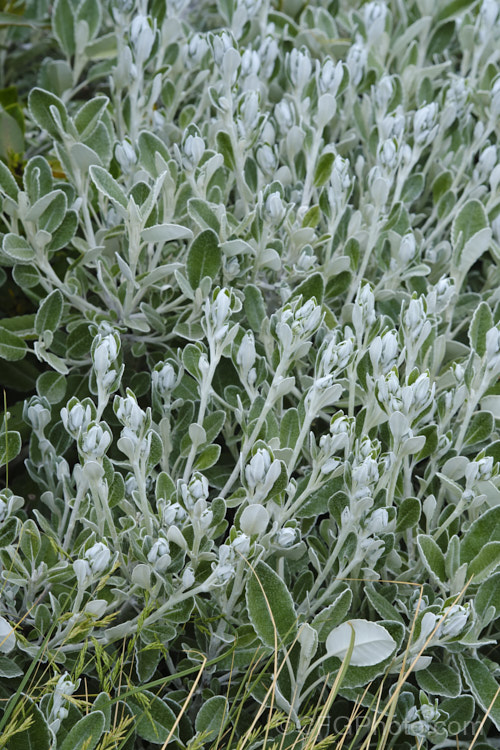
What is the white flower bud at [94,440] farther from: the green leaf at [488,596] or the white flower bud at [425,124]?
the white flower bud at [425,124]

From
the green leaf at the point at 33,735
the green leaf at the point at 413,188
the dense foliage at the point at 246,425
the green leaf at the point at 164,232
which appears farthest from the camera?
the green leaf at the point at 413,188

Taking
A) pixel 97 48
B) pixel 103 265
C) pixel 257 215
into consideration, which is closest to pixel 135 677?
pixel 103 265

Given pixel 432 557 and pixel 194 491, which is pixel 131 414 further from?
pixel 432 557

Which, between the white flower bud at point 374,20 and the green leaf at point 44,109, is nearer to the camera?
the green leaf at point 44,109

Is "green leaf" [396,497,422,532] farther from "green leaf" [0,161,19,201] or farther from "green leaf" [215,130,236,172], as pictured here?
"green leaf" [0,161,19,201]

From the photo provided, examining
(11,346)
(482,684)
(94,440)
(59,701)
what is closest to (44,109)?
(11,346)

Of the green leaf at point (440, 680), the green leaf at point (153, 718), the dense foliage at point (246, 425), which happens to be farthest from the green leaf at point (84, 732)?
the green leaf at point (440, 680)
